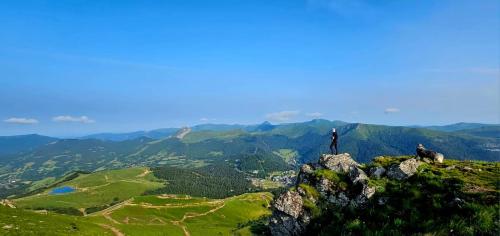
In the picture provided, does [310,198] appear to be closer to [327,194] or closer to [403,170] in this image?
[327,194]

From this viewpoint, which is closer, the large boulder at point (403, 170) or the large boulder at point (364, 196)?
the large boulder at point (364, 196)

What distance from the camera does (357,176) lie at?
4106cm

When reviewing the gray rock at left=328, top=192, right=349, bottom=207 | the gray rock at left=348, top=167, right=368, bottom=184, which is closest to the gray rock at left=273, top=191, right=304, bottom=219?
the gray rock at left=328, top=192, right=349, bottom=207

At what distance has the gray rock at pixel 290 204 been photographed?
39594 millimetres

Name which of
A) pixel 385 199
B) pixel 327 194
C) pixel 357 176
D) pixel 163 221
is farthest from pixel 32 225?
pixel 163 221

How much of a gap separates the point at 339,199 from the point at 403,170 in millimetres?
7486

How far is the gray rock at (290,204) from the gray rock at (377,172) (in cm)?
912

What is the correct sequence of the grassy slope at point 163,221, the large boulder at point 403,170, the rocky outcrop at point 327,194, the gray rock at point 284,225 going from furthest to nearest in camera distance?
1. the grassy slope at point 163,221
2. the gray rock at point 284,225
3. the large boulder at point 403,170
4. the rocky outcrop at point 327,194

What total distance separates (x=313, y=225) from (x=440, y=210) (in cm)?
1293

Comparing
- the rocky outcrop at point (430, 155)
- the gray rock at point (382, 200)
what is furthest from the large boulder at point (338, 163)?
the gray rock at point (382, 200)

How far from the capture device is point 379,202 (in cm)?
3331

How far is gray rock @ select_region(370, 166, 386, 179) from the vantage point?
137 ft

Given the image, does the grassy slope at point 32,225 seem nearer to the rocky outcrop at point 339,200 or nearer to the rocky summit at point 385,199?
the rocky summit at point 385,199

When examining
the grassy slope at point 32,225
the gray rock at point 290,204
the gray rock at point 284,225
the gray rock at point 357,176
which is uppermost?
the gray rock at point 357,176
